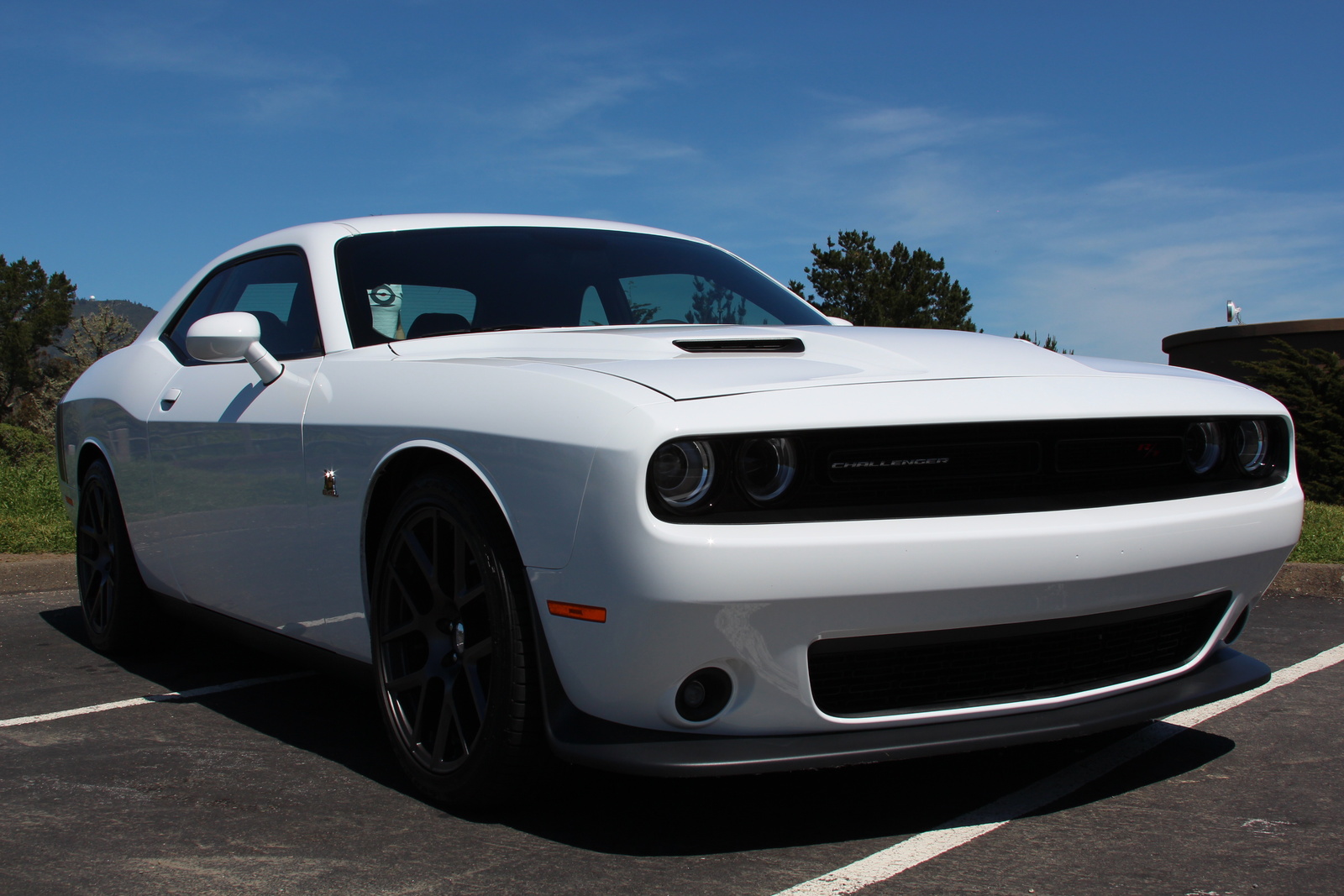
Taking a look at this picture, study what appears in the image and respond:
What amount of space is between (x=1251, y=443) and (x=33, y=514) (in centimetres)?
751

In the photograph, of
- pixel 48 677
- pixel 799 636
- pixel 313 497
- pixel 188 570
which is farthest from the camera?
pixel 48 677

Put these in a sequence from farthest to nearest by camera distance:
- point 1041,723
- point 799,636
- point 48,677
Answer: point 48,677, point 1041,723, point 799,636

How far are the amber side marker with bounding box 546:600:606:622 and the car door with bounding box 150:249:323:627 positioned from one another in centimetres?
108

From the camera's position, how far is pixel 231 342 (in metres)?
3.50

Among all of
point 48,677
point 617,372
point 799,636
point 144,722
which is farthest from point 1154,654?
point 48,677

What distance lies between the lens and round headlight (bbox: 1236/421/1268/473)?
117 inches

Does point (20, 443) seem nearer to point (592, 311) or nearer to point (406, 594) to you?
point (592, 311)

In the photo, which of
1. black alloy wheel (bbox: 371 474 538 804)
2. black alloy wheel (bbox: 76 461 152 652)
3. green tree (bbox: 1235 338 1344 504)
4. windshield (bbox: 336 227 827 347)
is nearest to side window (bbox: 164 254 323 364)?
windshield (bbox: 336 227 827 347)

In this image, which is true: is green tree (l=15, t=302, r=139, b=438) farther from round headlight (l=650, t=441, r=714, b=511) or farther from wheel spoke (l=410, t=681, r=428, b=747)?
round headlight (l=650, t=441, r=714, b=511)

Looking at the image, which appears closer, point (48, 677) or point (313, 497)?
point (313, 497)

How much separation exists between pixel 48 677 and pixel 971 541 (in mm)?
3452

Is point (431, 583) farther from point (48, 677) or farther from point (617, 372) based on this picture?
point (48, 677)

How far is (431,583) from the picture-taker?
285 cm

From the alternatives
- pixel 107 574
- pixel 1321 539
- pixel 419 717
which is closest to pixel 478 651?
pixel 419 717
